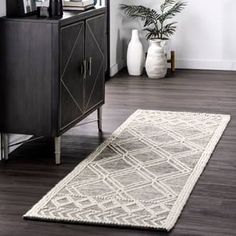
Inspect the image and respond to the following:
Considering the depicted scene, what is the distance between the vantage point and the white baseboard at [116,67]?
664 centimetres

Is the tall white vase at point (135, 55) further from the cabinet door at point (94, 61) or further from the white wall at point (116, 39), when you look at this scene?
the cabinet door at point (94, 61)

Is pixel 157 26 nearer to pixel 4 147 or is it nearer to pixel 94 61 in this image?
pixel 94 61

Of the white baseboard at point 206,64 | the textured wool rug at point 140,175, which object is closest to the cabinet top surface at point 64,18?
the textured wool rug at point 140,175

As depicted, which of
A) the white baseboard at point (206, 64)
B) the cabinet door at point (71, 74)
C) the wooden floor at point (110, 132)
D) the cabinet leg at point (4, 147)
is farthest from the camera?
the white baseboard at point (206, 64)

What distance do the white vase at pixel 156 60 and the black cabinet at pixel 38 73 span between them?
7.89 feet

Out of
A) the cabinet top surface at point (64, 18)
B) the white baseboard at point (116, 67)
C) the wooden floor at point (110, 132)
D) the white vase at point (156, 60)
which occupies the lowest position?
the wooden floor at point (110, 132)

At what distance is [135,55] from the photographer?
663 centimetres

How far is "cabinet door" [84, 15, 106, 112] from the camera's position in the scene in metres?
4.33

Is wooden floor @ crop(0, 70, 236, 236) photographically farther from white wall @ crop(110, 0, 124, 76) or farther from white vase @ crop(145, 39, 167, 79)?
white wall @ crop(110, 0, 124, 76)

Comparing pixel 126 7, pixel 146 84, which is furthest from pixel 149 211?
pixel 126 7

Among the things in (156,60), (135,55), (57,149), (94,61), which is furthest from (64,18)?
(135,55)

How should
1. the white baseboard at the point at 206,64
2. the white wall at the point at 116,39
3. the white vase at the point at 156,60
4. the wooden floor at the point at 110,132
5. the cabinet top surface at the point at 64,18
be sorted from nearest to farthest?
the wooden floor at the point at 110,132, the cabinet top surface at the point at 64,18, the white vase at the point at 156,60, the white wall at the point at 116,39, the white baseboard at the point at 206,64

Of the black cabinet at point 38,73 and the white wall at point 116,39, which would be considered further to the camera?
the white wall at point 116,39

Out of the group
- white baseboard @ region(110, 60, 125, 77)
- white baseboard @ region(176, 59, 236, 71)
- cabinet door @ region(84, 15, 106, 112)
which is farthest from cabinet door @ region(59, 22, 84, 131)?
white baseboard @ region(176, 59, 236, 71)
